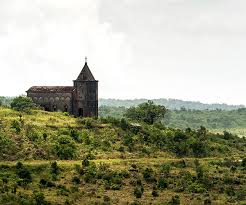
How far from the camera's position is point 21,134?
3826 inches

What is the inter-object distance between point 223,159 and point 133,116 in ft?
93.6

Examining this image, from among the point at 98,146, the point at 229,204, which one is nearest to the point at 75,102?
the point at 98,146

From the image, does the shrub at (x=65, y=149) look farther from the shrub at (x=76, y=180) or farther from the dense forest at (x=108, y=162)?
the shrub at (x=76, y=180)

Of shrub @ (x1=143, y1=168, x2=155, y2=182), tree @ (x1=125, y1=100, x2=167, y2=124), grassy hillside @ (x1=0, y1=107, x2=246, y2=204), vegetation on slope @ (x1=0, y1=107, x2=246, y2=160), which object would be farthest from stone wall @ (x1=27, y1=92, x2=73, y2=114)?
shrub @ (x1=143, y1=168, x2=155, y2=182)

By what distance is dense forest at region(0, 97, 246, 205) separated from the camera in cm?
7988

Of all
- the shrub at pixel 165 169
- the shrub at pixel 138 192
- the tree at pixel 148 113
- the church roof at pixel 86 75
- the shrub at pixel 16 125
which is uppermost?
the church roof at pixel 86 75

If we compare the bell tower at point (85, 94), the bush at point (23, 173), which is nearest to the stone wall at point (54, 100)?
the bell tower at point (85, 94)

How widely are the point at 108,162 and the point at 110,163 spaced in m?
0.45

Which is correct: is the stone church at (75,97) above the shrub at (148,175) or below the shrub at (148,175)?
above

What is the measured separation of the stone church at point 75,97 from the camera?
114 metres

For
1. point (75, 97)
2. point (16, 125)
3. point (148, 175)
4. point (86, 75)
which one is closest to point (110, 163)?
point (148, 175)

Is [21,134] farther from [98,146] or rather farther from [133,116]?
[133,116]

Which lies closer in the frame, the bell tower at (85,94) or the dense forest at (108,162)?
the dense forest at (108,162)

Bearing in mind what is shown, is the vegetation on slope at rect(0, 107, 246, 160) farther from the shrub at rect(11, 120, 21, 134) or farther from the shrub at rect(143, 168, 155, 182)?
the shrub at rect(143, 168, 155, 182)
